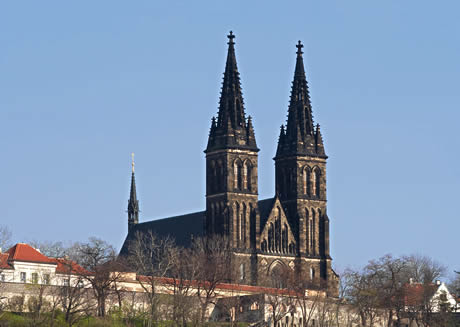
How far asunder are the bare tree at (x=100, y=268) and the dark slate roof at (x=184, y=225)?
61.5 ft

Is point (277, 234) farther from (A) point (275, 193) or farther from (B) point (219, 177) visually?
(B) point (219, 177)

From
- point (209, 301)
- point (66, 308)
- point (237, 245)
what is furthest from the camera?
point (237, 245)

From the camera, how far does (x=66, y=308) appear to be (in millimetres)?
133375

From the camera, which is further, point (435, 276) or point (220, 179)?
point (435, 276)

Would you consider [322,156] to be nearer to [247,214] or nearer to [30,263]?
[247,214]

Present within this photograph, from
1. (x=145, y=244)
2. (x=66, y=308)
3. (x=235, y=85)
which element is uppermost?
(x=235, y=85)

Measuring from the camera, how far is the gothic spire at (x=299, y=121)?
17075 cm

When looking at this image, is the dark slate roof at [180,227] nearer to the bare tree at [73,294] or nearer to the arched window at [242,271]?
the arched window at [242,271]

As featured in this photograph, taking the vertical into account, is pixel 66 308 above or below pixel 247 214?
below

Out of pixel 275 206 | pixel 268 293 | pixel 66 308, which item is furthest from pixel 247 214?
pixel 66 308

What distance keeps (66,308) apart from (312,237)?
144ft

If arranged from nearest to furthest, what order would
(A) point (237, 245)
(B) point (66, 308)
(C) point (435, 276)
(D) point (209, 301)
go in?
1. (B) point (66, 308)
2. (D) point (209, 301)
3. (A) point (237, 245)
4. (C) point (435, 276)

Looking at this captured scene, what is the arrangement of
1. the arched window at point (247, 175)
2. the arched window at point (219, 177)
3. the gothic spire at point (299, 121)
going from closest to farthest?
1. the arched window at point (219, 177)
2. the arched window at point (247, 175)
3. the gothic spire at point (299, 121)

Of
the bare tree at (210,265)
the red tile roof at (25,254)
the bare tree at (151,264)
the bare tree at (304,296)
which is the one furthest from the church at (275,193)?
the red tile roof at (25,254)
